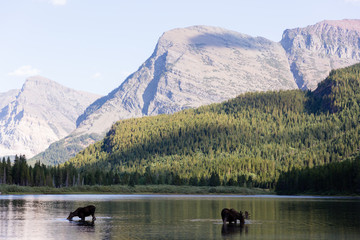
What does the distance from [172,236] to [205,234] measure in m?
4.79

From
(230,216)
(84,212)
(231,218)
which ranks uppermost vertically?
(84,212)

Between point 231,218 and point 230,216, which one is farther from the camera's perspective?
point 231,218

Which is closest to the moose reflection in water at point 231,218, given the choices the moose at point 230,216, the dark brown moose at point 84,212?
the moose at point 230,216

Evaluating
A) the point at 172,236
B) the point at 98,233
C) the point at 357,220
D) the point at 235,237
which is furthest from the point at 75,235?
the point at 357,220

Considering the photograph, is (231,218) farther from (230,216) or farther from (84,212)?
(84,212)

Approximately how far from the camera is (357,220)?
89438 millimetres

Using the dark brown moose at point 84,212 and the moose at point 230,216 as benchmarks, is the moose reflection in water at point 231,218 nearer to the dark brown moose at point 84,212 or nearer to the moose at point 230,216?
the moose at point 230,216

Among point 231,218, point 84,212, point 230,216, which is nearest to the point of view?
point 230,216

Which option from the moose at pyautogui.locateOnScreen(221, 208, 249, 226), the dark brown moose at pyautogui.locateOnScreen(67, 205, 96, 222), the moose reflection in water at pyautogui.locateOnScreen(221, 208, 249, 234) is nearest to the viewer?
the moose reflection in water at pyautogui.locateOnScreen(221, 208, 249, 234)

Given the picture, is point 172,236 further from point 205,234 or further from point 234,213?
point 234,213

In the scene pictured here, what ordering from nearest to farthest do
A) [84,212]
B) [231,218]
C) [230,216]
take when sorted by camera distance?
[230,216]
[231,218]
[84,212]

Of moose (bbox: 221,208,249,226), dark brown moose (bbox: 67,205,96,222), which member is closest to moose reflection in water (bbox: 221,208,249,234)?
moose (bbox: 221,208,249,226)

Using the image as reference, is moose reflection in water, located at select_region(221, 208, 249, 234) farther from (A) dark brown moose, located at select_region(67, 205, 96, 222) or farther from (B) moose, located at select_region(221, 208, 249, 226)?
(A) dark brown moose, located at select_region(67, 205, 96, 222)

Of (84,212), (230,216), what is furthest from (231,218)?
(84,212)
